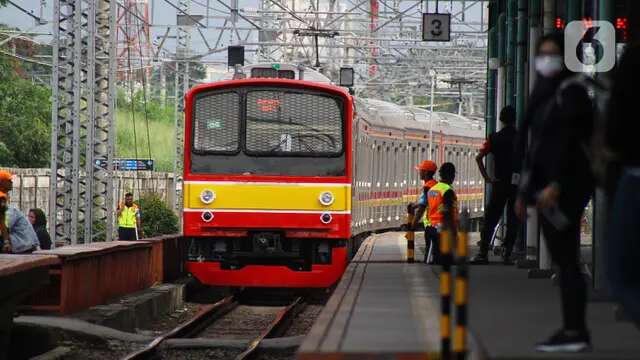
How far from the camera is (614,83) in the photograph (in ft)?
26.0

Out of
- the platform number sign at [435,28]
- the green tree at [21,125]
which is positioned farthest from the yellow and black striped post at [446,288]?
the green tree at [21,125]

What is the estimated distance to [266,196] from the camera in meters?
22.4

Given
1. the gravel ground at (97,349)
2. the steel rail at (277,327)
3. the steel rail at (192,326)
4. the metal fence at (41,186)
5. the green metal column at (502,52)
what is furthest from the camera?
the metal fence at (41,186)

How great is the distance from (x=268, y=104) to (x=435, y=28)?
14.0 metres

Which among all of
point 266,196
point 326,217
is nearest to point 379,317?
point 326,217

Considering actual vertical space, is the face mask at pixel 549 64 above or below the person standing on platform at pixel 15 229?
above

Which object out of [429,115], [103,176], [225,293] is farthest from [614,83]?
[429,115]

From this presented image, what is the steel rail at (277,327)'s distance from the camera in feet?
55.8

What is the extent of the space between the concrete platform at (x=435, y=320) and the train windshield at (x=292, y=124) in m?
3.72

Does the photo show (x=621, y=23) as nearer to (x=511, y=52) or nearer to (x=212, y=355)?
(x=212, y=355)

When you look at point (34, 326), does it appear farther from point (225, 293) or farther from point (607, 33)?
point (225, 293)

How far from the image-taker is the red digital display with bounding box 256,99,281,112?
22875mm

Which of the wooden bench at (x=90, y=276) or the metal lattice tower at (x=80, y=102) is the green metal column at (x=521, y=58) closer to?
the wooden bench at (x=90, y=276)

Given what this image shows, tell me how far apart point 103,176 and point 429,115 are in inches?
589
